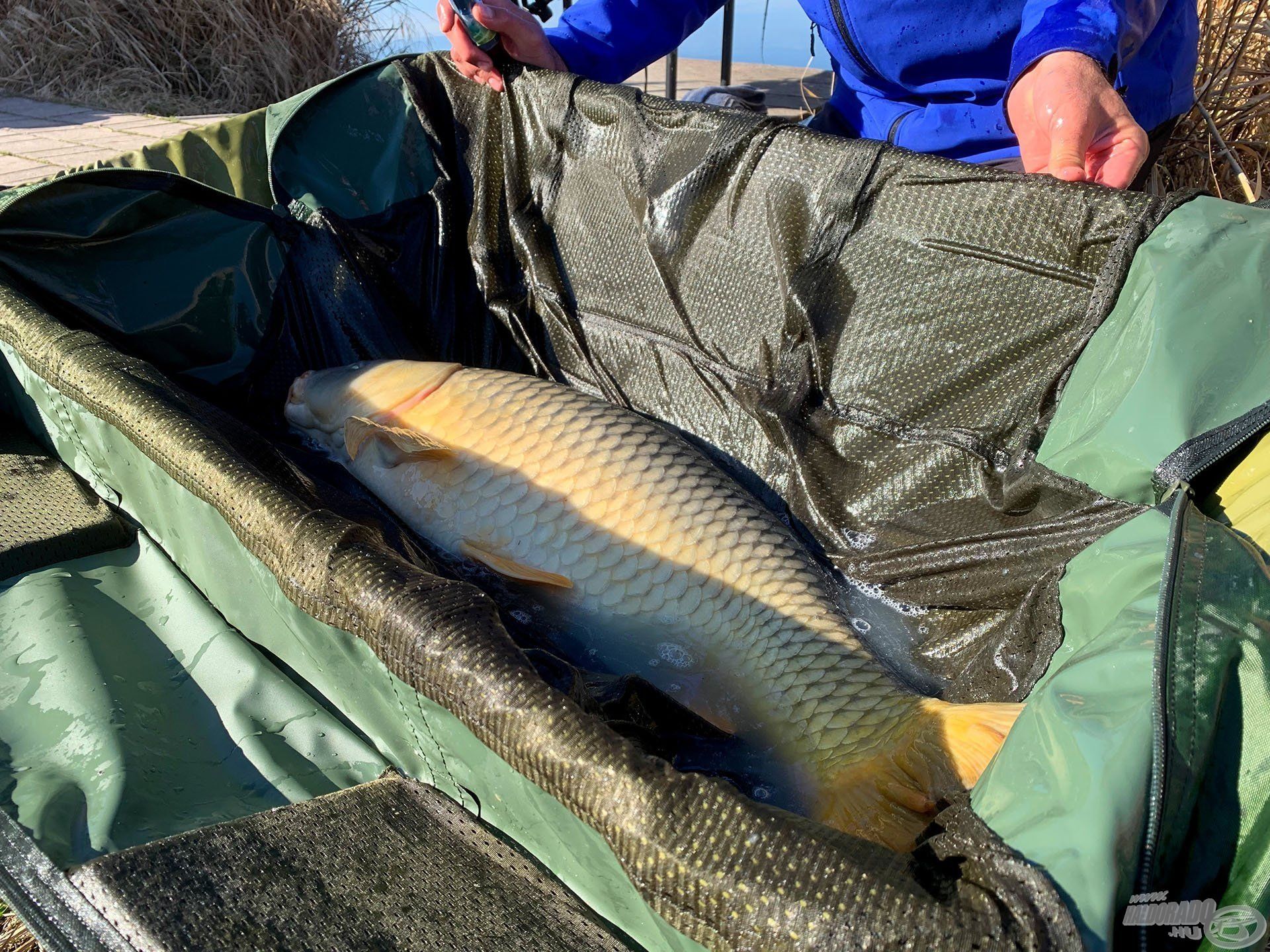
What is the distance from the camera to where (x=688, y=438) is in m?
1.88

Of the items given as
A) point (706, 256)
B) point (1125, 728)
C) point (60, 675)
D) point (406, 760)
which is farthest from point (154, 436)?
point (1125, 728)

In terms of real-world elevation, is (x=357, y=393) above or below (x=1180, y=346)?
below

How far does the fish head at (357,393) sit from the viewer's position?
1.73 meters

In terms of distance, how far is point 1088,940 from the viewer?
27.0 inches

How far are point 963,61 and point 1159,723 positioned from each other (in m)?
1.42

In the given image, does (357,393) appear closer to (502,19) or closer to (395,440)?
(395,440)

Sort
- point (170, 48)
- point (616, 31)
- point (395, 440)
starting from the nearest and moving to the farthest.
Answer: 1. point (395, 440)
2. point (616, 31)
3. point (170, 48)

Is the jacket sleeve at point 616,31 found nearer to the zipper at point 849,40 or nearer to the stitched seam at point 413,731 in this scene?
the zipper at point 849,40

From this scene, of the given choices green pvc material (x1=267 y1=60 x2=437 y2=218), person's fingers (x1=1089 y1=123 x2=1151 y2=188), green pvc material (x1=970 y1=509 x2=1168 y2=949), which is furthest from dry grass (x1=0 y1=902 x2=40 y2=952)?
A: person's fingers (x1=1089 y1=123 x2=1151 y2=188)

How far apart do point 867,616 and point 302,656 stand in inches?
34.4

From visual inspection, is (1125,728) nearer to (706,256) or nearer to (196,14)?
(706,256)

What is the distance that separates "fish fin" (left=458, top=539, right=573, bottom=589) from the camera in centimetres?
145

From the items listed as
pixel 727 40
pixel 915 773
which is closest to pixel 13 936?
pixel 915 773

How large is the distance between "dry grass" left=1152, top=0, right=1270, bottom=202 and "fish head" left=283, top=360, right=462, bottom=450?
2186 millimetres
